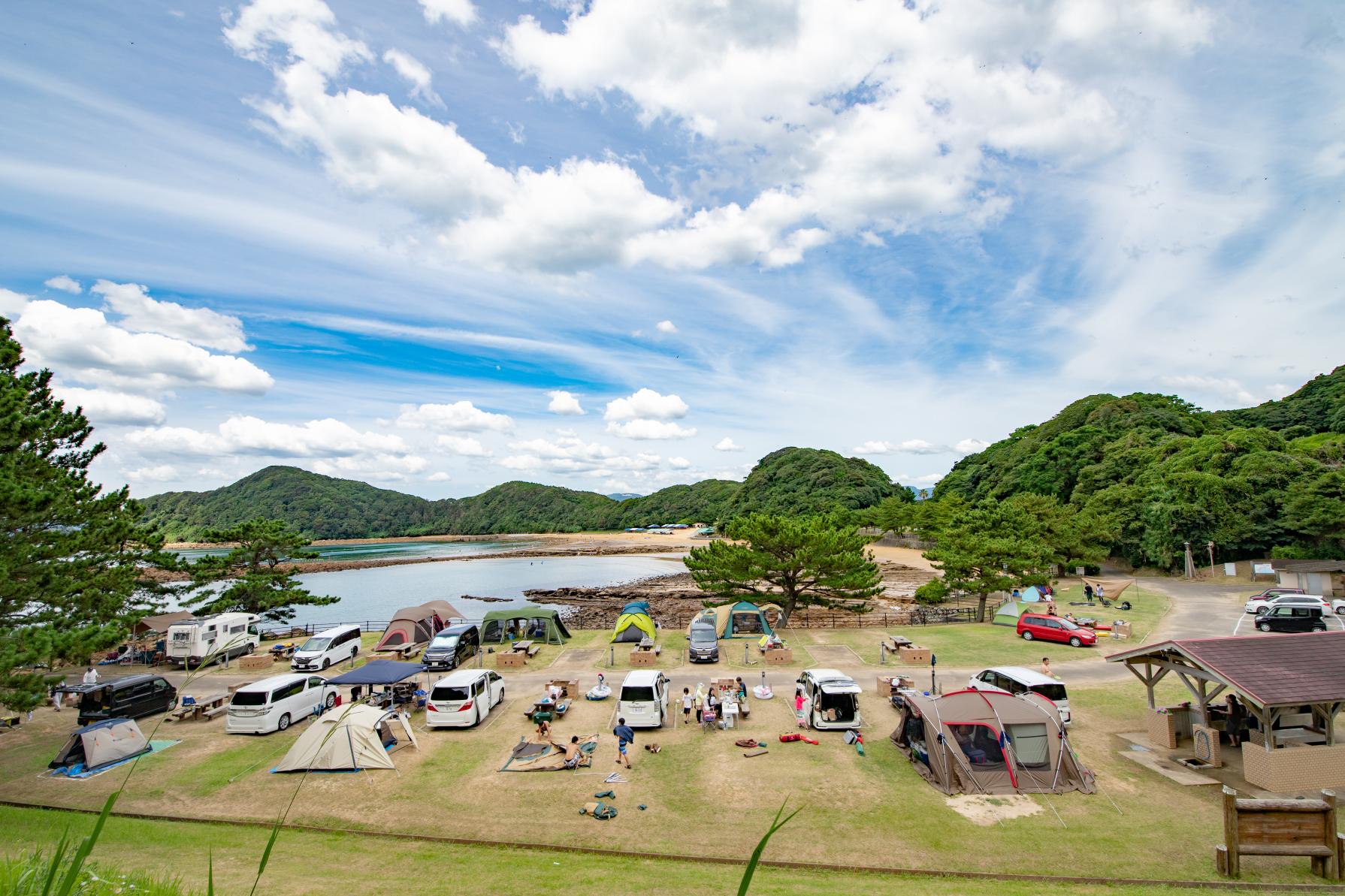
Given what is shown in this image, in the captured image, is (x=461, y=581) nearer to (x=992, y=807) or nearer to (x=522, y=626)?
(x=522, y=626)

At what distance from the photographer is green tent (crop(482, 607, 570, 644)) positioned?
25422 millimetres

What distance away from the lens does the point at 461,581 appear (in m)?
64.2

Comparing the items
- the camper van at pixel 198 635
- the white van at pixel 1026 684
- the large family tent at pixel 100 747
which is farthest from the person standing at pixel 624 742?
the camper van at pixel 198 635

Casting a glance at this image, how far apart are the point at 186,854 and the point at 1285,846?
15582 mm

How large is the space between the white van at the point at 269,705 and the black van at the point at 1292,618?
31.0 m

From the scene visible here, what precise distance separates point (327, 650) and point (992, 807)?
789 inches

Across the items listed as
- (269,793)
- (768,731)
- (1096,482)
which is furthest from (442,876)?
(1096,482)

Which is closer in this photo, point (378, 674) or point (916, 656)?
point (378, 674)

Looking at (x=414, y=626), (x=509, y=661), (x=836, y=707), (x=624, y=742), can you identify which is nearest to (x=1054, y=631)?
(x=836, y=707)

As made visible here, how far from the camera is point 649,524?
144m

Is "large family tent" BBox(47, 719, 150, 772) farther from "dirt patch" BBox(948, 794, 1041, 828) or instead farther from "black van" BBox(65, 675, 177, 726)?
"dirt patch" BBox(948, 794, 1041, 828)

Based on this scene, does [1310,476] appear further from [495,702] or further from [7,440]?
[7,440]

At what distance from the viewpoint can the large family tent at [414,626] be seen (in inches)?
990

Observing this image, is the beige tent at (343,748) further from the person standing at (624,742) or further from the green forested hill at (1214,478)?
the green forested hill at (1214,478)
